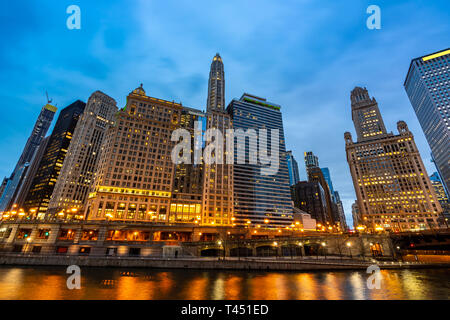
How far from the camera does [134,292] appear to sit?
1169 inches

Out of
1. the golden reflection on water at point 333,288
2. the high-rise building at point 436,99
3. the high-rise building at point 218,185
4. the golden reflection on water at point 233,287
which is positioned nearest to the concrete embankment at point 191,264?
the golden reflection on water at point 333,288

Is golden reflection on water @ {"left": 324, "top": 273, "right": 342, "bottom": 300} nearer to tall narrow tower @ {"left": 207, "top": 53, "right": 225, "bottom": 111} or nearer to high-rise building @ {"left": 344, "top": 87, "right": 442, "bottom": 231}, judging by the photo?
high-rise building @ {"left": 344, "top": 87, "right": 442, "bottom": 231}

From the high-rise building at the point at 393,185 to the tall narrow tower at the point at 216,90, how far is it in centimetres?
11557

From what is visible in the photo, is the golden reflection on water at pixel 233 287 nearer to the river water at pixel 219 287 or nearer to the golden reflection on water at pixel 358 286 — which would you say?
the river water at pixel 219 287

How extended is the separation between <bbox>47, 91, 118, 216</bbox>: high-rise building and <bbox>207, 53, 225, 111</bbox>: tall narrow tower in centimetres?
8652

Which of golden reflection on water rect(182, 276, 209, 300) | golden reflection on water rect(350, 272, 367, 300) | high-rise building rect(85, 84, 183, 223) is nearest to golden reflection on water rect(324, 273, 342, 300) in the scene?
golden reflection on water rect(350, 272, 367, 300)

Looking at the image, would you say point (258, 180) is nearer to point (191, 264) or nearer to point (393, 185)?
point (393, 185)

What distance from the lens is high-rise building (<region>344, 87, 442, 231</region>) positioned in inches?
5448

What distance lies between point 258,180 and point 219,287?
12149cm

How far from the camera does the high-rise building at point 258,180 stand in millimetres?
141125

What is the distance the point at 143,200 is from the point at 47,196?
137298mm

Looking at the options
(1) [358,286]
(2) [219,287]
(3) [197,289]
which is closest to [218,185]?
(2) [219,287]

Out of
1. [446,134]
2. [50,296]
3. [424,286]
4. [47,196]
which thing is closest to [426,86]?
[446,134]

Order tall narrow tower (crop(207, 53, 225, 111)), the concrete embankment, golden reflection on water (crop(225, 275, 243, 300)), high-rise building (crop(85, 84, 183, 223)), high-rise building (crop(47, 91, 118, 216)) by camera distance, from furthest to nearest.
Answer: tall narrow tower (crop(207, 53, 225, 111)) < high-rise building (crop(47, 91, 118, 216)) < high-rise building (crop(85, 84, 183, 223)) < the concrete embankment < golden reflection on water (crop(225, 275, 243, 300))
